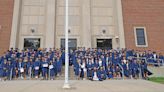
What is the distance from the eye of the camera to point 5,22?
22.9 meters

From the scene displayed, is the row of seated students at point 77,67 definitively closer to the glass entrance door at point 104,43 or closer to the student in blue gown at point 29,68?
the student in blue gown at point 29,68

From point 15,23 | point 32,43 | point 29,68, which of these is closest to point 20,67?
point 29,68

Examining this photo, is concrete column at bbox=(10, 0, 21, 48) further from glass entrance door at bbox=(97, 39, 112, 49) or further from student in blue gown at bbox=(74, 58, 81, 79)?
student in blue gown at bbox=(74, 58, 81, 79)

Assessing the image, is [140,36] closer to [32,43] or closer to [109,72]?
[109,72]

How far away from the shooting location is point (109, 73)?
47.1ft

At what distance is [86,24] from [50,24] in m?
4.51

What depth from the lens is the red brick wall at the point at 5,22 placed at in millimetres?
22219

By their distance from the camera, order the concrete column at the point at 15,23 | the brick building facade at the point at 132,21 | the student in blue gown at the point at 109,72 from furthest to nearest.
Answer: the brick building facade at the point at 132,21 → the concrete column at the point at 15,23 → the student in blue gown at the point at 109,72

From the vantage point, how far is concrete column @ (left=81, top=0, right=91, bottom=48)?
75.1 ft

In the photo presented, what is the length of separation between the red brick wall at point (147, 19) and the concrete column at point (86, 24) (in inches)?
188

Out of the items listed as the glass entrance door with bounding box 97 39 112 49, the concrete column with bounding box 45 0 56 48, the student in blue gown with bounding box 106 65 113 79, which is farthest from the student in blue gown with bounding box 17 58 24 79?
the glass entrance door with bounding box 97 39 112 49

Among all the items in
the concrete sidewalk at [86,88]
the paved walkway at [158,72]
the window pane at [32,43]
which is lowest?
the concrete sidewalk at [86,88]

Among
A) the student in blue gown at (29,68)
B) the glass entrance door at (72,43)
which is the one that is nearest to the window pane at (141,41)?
the glass entrance door at (72,43)

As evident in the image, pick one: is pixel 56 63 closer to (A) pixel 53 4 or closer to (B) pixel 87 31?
(B) pixel 87 31
